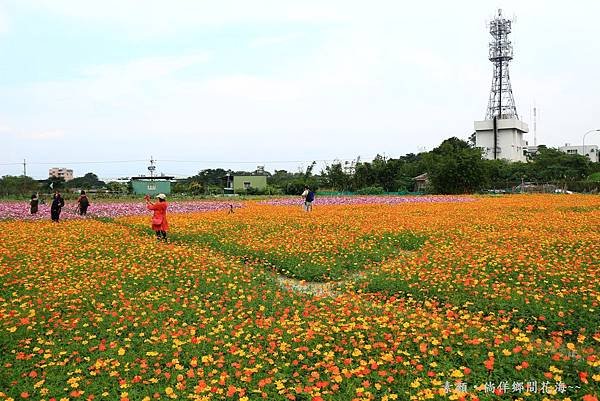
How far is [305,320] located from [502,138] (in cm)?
10728

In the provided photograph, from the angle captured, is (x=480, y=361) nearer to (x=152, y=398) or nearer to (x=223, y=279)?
(x=152, y=398)

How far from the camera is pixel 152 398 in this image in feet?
16.8

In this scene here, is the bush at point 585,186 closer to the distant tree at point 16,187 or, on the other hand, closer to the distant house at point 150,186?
the distant house at point 150,186

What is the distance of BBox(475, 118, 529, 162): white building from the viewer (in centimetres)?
10281

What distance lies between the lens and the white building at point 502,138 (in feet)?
337

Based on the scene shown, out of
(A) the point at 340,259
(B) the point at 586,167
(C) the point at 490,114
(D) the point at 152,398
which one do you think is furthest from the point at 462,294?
(C) the point at 490,114

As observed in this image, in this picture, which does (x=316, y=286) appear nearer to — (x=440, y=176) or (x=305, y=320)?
(x=305, y=320)

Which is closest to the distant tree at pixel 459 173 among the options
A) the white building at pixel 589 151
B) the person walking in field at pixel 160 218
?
the person walking in field at pixel 160 218

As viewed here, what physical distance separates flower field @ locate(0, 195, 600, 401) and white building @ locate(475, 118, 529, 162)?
9746cm

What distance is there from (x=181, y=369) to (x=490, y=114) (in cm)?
11532

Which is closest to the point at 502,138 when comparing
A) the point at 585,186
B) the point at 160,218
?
the point at 585,186

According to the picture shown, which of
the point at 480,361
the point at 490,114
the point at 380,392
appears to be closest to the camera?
the point at 380,392

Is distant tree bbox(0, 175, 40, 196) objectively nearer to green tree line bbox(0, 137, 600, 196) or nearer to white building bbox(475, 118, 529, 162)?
green tree line bbox(0, 137, 600, 196)

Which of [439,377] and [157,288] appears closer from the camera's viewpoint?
[439,377]
